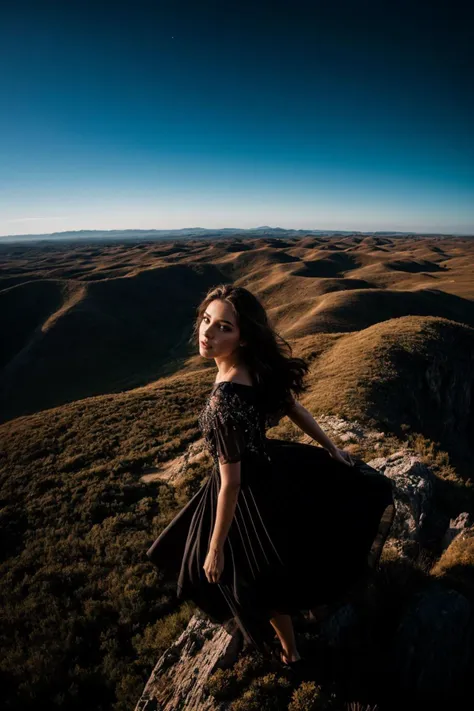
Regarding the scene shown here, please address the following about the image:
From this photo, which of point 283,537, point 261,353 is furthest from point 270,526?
point 261,353

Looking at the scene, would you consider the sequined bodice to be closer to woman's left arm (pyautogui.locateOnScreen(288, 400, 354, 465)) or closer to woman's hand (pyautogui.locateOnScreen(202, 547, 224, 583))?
woman's left arm (pyautogui.locateOnScreen(288, 400, 354, 465))

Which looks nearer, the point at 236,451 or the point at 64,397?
the point at 236,451

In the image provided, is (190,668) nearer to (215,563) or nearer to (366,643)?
(366,643)

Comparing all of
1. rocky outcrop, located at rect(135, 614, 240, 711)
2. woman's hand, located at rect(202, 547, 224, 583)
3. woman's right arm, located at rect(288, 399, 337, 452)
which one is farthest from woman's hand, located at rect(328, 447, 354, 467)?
rocky outcrop, located at rect(135, 614, 240, 711)

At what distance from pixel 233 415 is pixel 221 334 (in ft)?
2.41

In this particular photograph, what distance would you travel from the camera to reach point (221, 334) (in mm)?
3018

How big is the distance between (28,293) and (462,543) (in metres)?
86.4

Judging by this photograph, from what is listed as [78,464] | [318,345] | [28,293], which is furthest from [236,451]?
[28,293]

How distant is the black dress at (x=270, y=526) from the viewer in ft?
9.45

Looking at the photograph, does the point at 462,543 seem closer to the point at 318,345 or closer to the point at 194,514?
the point at 194,514

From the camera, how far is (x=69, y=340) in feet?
189

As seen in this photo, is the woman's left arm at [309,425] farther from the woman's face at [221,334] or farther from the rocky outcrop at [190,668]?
the rocky outcrop at [190,668]

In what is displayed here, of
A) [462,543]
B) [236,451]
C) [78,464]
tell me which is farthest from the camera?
[78,464]

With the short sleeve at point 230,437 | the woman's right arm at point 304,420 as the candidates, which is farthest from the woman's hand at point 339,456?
the short sleeve at point 230,437
